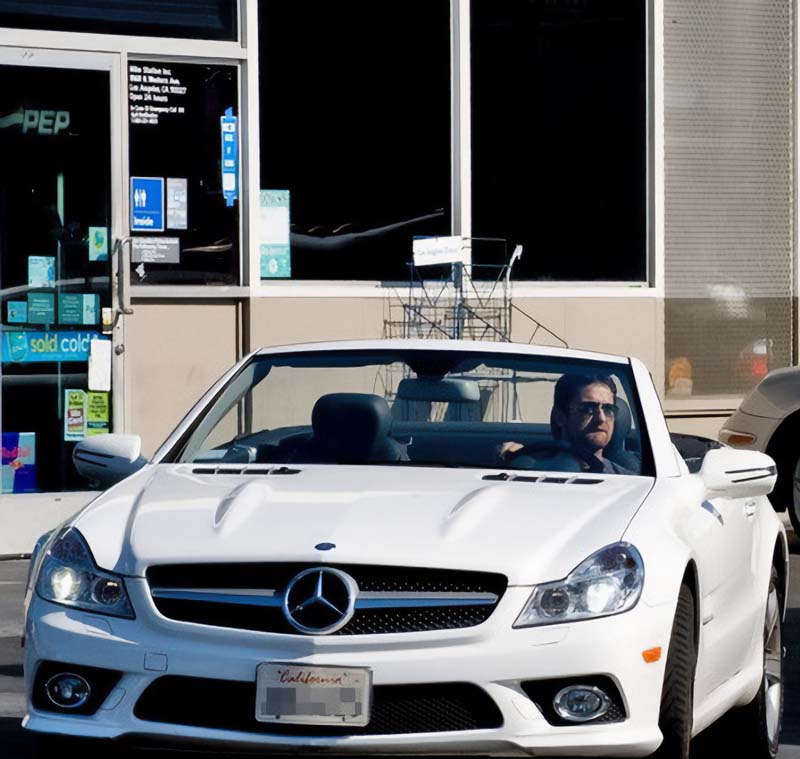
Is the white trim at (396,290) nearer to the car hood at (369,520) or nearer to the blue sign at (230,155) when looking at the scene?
the blue sign at (230,155)

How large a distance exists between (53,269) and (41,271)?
8 cm

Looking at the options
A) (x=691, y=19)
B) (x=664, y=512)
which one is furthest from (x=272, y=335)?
(x=664, y=512)

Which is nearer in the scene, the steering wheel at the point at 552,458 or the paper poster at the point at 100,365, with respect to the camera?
the steering wheel at the point at 552,458

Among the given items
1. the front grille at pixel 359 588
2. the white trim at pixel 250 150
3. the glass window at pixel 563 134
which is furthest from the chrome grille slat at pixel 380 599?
the glass window at pixel 563 134

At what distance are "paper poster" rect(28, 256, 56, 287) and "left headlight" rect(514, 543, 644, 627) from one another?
738 centimetres

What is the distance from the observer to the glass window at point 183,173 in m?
12.5

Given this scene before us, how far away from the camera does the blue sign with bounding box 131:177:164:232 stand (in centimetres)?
1245

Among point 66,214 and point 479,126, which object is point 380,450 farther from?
point 479,126

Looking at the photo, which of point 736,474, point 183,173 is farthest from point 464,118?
point 736,474

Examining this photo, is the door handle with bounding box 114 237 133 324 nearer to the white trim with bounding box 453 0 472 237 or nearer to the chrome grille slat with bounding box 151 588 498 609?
the white trim with bounding box 453 0 472 237

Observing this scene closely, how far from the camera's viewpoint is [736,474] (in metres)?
6.16

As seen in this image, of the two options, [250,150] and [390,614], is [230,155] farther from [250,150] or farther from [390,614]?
[390,614]

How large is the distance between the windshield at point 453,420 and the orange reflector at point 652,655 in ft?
3.47

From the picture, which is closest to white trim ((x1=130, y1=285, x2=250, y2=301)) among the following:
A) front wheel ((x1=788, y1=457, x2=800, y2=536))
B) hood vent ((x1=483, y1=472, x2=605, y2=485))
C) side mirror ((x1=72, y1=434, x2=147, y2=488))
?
front wheel ((x1=788, y1=457, x2=800, y2=536))
